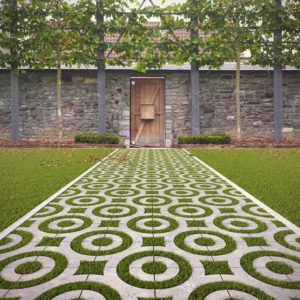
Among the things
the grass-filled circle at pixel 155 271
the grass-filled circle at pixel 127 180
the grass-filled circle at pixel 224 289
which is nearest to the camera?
the grass-filled circle at pixel 224 289

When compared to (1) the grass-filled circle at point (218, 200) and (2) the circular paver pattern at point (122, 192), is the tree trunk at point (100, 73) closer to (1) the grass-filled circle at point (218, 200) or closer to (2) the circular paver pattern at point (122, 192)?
(2) the circular paver pattern at point (122, 192)

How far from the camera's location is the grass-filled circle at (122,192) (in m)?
4.39

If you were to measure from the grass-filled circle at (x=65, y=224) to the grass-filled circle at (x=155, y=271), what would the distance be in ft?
2.78

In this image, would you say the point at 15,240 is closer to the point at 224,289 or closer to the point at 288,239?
the point at 224,289

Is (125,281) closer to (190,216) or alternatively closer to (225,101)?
(190,216)

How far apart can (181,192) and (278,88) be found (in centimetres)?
1226

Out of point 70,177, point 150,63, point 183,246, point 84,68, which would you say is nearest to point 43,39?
point 84,68

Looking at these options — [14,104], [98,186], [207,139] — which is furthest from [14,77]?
[98,186]

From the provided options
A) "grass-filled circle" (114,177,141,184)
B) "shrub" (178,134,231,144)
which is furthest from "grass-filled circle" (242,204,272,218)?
"shrub" (178,134,231,144)

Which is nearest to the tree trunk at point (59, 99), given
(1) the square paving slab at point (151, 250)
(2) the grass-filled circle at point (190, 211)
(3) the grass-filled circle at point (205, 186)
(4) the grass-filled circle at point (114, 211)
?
(3) the grass-filled circle at point (205, 186)

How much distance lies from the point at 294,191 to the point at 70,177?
146 inches

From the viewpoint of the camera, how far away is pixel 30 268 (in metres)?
2.21

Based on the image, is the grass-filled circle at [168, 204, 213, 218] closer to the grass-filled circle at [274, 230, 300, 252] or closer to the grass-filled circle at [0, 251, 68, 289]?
the grass-filled circle at [274, 230, 300, 252]

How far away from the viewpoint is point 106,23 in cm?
1492
